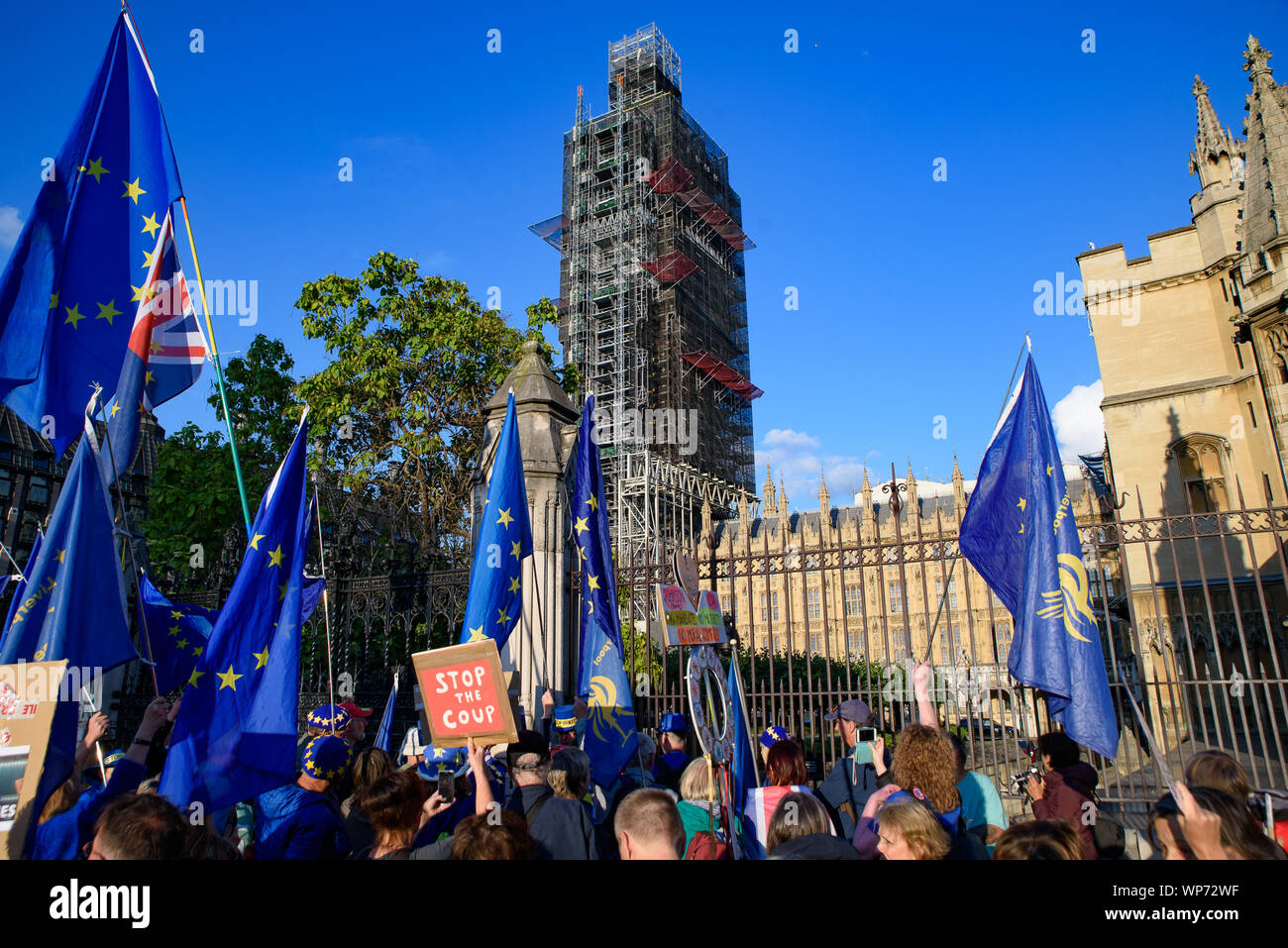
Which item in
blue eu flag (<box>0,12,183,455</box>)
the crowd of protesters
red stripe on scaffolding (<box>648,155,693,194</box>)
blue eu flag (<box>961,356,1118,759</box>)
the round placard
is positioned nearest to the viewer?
the crowd of protesters

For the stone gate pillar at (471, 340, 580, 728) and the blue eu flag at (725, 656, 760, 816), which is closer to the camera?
the blue eu flag at (725, 656, 760, 816)

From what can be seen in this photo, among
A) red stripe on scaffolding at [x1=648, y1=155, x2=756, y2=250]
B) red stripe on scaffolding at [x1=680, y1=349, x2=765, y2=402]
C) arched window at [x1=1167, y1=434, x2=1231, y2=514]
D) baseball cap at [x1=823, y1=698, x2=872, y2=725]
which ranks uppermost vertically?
red stripe on scaffolding at [x1=648, y1=155, x2=756, y2=250]

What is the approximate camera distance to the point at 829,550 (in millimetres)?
7797

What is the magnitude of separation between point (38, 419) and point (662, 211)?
122 ft

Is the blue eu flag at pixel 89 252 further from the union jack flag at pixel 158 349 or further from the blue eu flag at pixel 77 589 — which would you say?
the blue eu flag at pixel 77 589

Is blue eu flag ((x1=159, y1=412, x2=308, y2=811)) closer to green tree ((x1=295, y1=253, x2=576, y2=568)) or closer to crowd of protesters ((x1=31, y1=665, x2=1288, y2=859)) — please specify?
crowd of protesters ((x1=31, y1=665, x2=1288, y2=859))

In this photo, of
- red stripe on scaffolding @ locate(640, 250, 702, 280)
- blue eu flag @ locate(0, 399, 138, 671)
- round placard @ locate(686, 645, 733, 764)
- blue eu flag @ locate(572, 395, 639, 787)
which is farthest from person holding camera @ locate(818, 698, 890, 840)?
red stripe on scaffolding @ locate(640, 250, 702, 280)

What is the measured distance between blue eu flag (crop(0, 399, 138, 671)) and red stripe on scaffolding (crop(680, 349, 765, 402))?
112ft

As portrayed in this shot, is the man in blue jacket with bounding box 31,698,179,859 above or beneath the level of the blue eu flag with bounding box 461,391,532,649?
beneath

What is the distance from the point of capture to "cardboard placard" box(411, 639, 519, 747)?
11.3 ft

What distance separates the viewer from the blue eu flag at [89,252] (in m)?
4.38

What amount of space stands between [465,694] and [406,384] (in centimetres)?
1383

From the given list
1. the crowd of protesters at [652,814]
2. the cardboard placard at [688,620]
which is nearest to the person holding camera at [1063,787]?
the crowd of protesters at [652,814]
